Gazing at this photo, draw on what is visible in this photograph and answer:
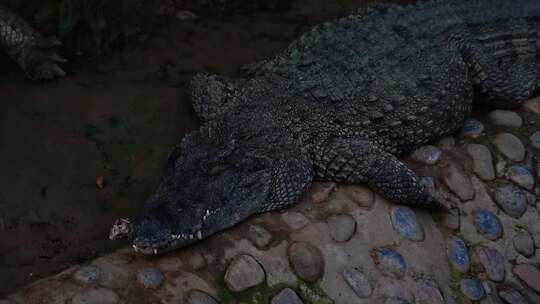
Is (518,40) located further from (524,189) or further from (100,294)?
(100,294)

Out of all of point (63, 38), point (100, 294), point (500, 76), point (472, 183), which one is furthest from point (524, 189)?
point (63, 38)

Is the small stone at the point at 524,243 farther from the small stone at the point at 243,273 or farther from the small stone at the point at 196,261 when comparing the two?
the small stone at the point at 196,261

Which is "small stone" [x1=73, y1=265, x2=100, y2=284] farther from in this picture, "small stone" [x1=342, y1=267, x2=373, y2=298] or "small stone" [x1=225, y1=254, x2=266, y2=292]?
"small stone" [x1=342, y1=267, x2=373, y2=298]

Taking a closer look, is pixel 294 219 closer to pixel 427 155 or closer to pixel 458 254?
pixel 458 254

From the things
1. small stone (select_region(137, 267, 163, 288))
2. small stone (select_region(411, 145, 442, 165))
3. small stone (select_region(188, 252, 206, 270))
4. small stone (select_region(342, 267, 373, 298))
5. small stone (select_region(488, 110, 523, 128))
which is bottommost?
small stone (select_region(342, 267, 373, 298))

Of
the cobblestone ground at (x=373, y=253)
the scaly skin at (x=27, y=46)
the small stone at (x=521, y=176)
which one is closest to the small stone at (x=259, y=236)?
the cobblestone ground at (x=373, y=253)

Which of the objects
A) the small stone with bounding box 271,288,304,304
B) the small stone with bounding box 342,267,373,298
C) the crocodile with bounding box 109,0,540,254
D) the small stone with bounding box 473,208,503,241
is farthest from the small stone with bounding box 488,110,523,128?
the small stone with bounding box 271,288,304,304
